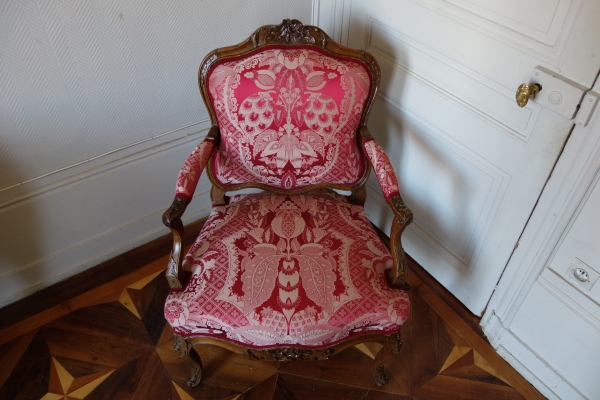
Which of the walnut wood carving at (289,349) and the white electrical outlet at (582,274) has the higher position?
the white electrical outlet at (582,274)

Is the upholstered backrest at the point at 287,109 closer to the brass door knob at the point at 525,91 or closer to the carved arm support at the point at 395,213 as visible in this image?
the carved arm support at the point at 395,213

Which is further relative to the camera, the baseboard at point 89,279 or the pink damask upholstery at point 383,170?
the baseboard at point 89,279

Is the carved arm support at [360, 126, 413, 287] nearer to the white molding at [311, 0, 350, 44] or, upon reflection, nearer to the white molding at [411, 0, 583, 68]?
the white molding at [411, 0, 583, 68]

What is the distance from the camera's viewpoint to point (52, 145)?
1.29m

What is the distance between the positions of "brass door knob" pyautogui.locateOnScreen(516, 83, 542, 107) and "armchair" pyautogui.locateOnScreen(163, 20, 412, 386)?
0.33m

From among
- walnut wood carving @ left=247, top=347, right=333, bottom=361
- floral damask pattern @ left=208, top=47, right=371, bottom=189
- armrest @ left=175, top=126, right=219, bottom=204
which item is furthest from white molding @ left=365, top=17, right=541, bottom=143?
walnut wood carving @ left=247, top=347, right=333, bottom=361

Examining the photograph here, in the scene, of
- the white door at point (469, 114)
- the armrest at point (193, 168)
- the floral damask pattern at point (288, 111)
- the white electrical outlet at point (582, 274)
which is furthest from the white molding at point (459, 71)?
the armrest at point (193, 168)

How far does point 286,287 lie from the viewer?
3.41ft

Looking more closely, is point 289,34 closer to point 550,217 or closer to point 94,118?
point 94,118

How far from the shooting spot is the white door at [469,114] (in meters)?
0.97

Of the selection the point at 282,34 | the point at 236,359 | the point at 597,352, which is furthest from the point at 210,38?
the point at 597,352

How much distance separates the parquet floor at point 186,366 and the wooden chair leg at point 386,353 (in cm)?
4

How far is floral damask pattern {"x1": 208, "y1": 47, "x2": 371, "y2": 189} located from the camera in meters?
1.14

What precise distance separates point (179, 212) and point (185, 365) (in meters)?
0.55
